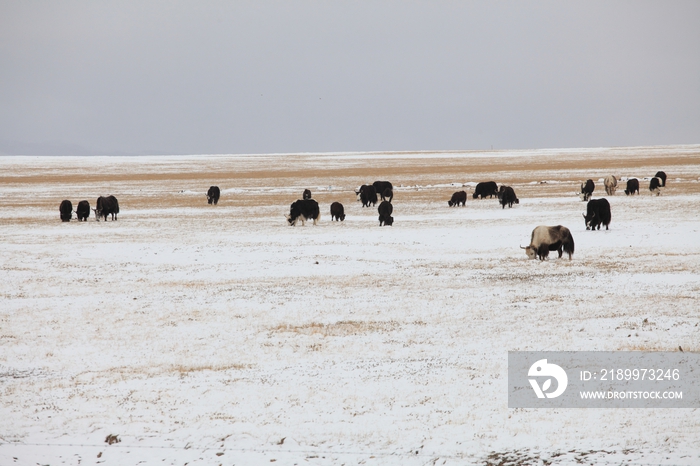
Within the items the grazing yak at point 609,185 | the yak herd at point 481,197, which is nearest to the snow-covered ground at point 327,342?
the yak herd at point 481,197

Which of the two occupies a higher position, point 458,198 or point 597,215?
point 458,198

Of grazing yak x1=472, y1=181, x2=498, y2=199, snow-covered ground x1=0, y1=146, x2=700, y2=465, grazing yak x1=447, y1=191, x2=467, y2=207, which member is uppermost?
grazing yak x1=472, y1=181, x2=498, y2=199

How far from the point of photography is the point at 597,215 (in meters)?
23.4

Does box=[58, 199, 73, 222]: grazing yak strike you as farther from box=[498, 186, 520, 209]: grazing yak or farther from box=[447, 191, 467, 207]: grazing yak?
box=[498, 186, 520, 209]: grazing yak

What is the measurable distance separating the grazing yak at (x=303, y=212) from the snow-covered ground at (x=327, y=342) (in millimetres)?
4199

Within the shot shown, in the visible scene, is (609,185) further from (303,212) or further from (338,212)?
(303,212)

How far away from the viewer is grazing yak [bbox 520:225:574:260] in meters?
17.7

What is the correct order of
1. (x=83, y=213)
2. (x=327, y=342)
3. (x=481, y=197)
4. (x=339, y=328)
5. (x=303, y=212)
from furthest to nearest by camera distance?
(x=481, y=197) < (x=83, y=213) < (x=303, y=212) < (x=339, y=328) < (x=327, y=342)

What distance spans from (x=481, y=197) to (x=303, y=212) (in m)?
15.8

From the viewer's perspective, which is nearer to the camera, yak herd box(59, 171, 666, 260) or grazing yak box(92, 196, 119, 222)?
yak herd box(59, 171, 666, 260)

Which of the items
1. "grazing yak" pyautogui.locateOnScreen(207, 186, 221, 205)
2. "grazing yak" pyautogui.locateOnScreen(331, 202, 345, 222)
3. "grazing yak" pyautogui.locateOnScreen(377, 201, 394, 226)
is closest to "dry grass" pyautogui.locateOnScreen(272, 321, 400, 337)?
"grazing yak" pyautogui.locateOnScreen(377, 201, 394, 226)

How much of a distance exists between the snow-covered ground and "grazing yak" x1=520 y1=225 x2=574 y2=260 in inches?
13.0

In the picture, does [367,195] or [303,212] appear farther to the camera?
[367,195]

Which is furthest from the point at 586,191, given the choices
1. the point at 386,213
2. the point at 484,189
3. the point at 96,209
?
the point at 96,209
